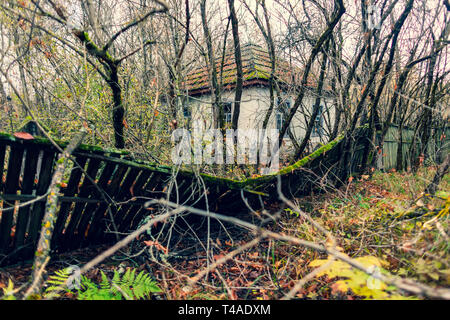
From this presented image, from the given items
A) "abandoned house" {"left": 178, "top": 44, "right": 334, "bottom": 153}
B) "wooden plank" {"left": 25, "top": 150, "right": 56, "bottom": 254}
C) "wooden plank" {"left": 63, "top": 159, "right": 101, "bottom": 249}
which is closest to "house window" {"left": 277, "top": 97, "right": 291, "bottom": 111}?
"abandoned house" {"left": 178, "top": 44, "right": 334, "bottom": 153}

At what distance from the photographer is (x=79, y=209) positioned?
2.71m

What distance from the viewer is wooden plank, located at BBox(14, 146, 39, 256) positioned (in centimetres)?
228

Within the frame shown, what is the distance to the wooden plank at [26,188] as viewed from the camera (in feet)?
7.47

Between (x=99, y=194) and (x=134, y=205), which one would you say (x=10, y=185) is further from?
(x=134, y=205)

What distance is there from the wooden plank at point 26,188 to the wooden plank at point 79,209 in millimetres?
380

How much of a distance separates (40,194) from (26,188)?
12cm

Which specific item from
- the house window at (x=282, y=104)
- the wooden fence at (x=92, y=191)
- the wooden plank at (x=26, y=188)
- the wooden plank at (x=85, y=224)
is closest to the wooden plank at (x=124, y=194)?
the wooden fence at (x=92, y=191)

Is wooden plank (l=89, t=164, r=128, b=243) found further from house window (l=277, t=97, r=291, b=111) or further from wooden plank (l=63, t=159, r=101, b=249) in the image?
house window (l=277, t=97, r=291, b=111)

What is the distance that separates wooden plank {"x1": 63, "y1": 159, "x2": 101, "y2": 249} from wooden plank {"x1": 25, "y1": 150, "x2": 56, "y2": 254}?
0.95 ft

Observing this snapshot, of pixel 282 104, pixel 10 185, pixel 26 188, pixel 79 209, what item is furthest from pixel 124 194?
pixel 282 104

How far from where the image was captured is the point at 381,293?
1.70 m

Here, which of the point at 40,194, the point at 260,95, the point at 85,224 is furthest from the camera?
the point at 260,95
